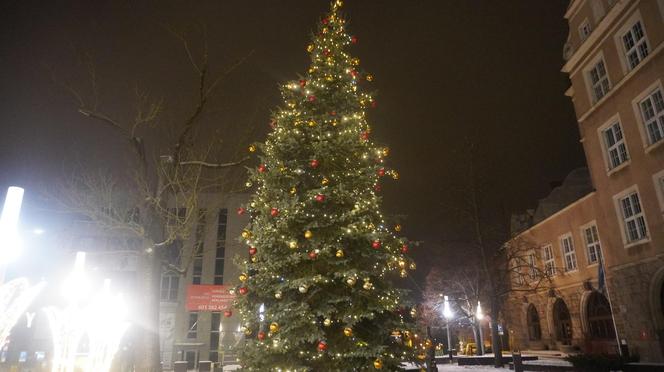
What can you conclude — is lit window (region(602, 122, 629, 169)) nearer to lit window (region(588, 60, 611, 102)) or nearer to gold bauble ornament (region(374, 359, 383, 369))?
lit window (region(588, 60, 611, 102))

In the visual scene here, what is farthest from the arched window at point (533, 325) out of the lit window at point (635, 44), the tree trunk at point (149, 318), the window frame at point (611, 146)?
the tree trunk at point (149, 318)

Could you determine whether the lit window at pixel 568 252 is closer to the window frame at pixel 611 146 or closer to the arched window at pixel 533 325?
the arched window at pixel 533 325

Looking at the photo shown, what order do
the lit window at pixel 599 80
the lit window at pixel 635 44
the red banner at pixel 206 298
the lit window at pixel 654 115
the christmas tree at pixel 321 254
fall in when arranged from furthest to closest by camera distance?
the red banner at pixel 206 298, the lit window at pixel 599 80, the lit window at pixel 635 44, the lit window at pixel 654 115, the christmas tree at pixel 321 254

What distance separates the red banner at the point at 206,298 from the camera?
31391 mm

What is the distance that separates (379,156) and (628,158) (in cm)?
1409

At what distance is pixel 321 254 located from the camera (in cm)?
961

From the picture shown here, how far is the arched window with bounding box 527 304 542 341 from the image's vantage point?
32216 mm

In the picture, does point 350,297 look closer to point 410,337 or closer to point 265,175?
point 410,337

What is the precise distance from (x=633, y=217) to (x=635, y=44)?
7453 millimetres

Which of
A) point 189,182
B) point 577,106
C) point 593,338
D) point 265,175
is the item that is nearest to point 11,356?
point 189,182

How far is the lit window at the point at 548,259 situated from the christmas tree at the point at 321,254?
23.0m

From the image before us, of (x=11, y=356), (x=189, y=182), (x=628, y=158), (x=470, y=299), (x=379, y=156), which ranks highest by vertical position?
(x=628, y=158)

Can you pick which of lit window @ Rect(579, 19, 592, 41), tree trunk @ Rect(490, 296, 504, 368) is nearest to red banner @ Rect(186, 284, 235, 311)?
tree trunk @ Rect(490, 296, 504, 368)

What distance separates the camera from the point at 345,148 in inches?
429
